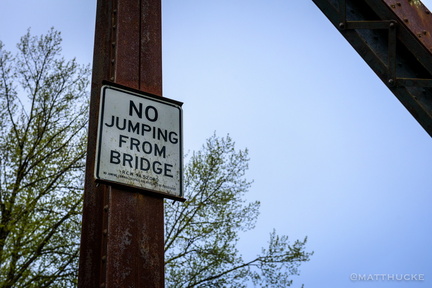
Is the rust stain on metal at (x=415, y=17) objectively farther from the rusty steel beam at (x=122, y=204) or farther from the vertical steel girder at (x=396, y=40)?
the rusty steel beam at (x=122, y=204)

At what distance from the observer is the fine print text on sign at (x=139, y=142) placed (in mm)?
2879

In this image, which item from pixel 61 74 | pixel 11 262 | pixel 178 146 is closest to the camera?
pixel 178 146

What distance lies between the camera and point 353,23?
438 cm

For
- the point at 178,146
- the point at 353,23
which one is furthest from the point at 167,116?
the point at 353,23

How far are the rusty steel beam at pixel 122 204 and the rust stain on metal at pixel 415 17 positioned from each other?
1738 millimetres

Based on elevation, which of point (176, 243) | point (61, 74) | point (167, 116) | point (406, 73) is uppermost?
A: point (61, 74)

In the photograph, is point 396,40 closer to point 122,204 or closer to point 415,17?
point 415,17

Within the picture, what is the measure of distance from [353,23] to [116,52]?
6.45ft

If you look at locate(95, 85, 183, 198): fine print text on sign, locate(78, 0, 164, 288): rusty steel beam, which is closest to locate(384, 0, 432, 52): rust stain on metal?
locate(78, 0, 164, 288): rusty steel beam

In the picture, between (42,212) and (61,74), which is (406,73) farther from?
(61,74)

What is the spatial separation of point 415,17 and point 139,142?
2305mm

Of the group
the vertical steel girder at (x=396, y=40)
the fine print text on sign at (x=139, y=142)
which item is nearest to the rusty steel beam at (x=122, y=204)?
the fine print text on sign at (x=139, y=142)

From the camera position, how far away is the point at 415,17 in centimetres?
412

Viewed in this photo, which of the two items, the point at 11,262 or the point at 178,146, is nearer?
the point at 178,146
